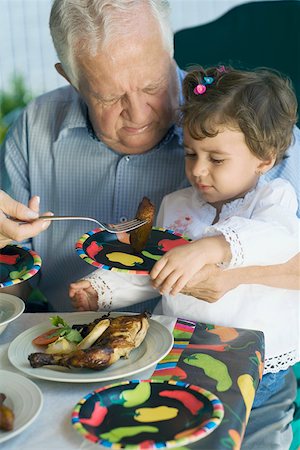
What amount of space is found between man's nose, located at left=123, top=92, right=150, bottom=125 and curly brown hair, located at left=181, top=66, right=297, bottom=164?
0.11m

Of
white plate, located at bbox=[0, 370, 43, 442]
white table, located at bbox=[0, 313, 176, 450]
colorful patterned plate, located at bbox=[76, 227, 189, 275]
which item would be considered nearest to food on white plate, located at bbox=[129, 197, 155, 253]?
colorful patterned plate, located at bbox=[76, 227, 189, 275]

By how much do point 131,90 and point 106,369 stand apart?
0.94 metres

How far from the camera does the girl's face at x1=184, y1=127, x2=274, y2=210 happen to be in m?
2.00

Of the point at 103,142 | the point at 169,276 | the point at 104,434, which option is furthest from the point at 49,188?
the point at 104,434

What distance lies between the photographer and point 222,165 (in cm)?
200

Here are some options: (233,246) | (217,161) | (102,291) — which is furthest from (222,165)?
(102,291)

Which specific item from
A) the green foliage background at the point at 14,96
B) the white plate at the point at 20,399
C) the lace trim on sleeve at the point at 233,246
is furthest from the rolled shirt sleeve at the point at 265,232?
the green foliage background at the point at 14,96

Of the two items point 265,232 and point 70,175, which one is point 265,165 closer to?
point 265,232

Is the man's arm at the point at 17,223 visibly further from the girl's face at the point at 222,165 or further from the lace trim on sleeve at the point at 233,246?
the girl's face at the point at 222,165

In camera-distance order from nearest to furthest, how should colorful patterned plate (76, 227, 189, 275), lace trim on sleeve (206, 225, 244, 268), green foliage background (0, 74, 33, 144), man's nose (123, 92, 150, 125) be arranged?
colorful patterned plate (76, 227, 189, 275)
lace trim on sleeve (206, 225, 244, 268)
man's nose (123, 92, 150, 125)
green foliage background (0, 74, 33, 144)

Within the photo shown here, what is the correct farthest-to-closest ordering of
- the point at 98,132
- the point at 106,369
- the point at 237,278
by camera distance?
the point at 98,132 < the point at 237,278 < the point at 106,369

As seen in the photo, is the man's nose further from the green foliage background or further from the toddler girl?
the green foliage background

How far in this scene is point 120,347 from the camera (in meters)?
1.41

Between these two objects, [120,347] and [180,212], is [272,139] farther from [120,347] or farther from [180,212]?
[120,347]
